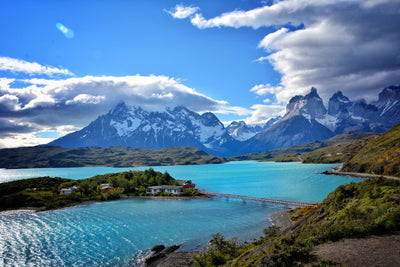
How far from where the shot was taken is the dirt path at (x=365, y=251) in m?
13.1

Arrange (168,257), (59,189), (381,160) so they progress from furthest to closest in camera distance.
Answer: (381,160) < (59,189) < (168,257)

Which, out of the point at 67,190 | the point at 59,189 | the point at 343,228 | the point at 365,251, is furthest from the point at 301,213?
the point at 59,189

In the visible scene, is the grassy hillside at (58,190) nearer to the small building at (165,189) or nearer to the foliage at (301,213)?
the small building at (165,189)

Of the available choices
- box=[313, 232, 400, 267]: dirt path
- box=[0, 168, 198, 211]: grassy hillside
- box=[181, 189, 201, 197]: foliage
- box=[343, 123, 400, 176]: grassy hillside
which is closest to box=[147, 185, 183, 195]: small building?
box=[181, 189, 201, 197]: foliage

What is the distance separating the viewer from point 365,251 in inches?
565

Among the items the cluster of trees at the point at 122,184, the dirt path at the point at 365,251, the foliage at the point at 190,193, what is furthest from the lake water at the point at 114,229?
the dirt path at the point at 365,251

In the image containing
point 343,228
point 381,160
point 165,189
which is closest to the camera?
point 343,228

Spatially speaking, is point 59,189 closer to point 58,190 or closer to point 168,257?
point 58,190

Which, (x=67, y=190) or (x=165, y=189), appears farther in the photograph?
(x=165, y=189)

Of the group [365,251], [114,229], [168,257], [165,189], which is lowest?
[114,229]

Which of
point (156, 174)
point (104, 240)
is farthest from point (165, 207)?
point (156, 174)

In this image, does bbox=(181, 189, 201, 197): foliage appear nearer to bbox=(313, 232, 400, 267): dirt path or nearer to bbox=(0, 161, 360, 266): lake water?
bbox=(0, 161, 360, 266): lake water

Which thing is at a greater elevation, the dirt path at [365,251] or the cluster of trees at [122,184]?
the dirt path at [365,251]

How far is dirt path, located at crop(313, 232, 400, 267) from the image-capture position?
13.1 m
